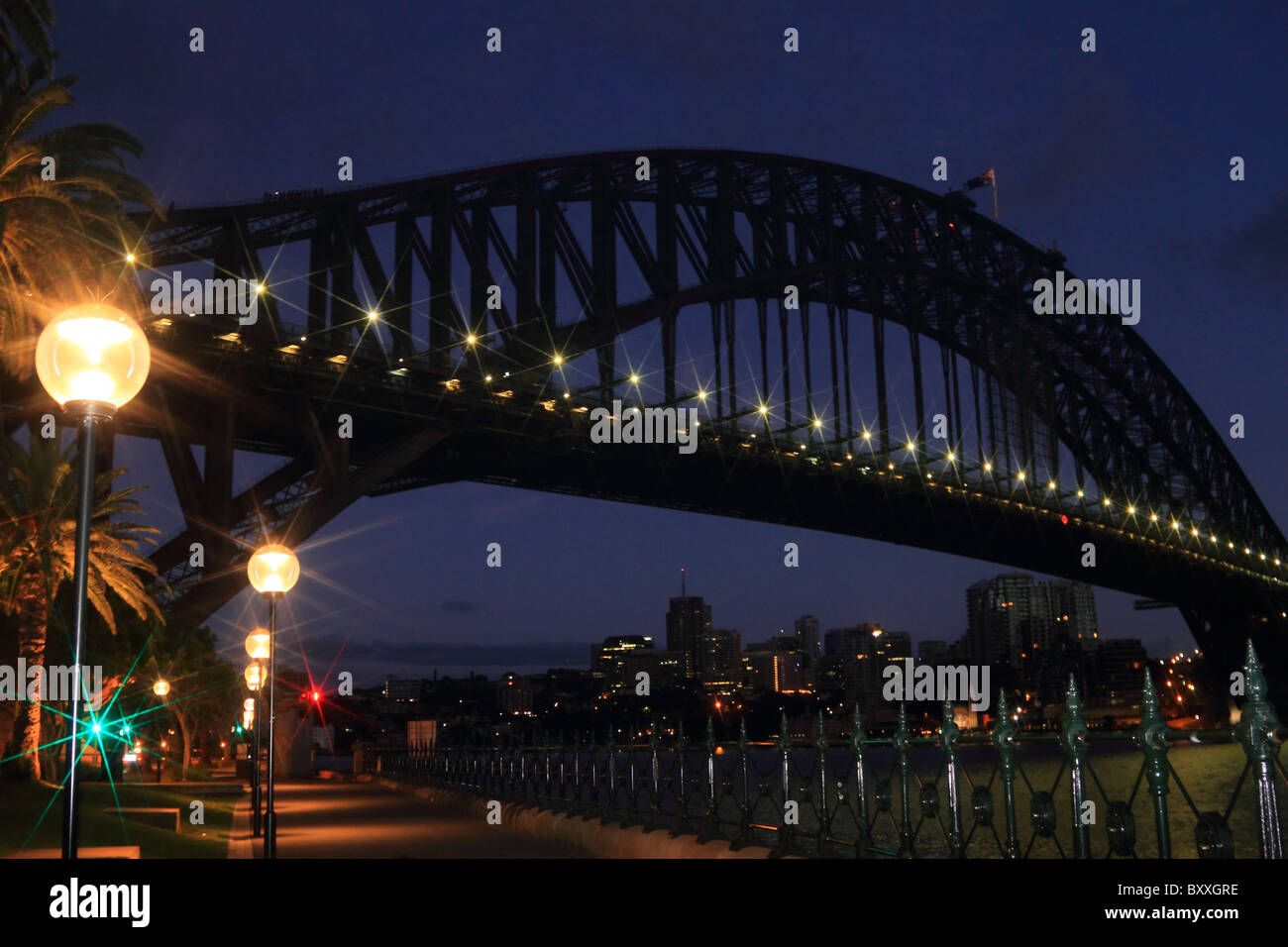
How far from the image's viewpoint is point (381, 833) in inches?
755

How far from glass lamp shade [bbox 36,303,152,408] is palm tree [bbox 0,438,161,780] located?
64.8 feet

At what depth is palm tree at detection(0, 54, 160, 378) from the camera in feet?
62.6

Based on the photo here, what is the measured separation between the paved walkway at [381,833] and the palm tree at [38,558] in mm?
4846

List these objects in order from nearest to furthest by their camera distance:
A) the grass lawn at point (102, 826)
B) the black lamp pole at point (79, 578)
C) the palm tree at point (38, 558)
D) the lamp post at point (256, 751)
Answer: the black lamp pole at point (79, 578) < the grass lawn at point (102, 826) < the lamp post at point (256, 751) < the palm tree at point (38, 558)

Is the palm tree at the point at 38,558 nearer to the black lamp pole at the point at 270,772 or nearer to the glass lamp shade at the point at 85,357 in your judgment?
the black lamp pole at the point at 270,772

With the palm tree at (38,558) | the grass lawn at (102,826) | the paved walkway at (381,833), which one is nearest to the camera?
the paved walkway at (381,833)

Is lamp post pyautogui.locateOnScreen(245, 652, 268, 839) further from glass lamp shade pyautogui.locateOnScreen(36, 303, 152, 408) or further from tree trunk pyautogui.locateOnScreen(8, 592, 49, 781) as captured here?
glass lamp shade pyautogui.locateOnScreen(36, 303, 152, 408)

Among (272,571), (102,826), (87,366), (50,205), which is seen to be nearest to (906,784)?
(87,366)

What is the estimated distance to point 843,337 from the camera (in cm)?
7131

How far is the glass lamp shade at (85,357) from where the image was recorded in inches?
253

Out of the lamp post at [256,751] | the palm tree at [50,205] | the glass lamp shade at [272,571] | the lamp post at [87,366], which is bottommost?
the lamp post at [256,751]

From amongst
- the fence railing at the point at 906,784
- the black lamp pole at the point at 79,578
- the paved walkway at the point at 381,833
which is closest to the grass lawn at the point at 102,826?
the paved walkway at the point at 381,833

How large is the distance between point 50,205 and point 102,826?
9534mm

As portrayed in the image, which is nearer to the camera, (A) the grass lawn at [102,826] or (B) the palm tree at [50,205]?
(A) the grass lawn at [102,826]
